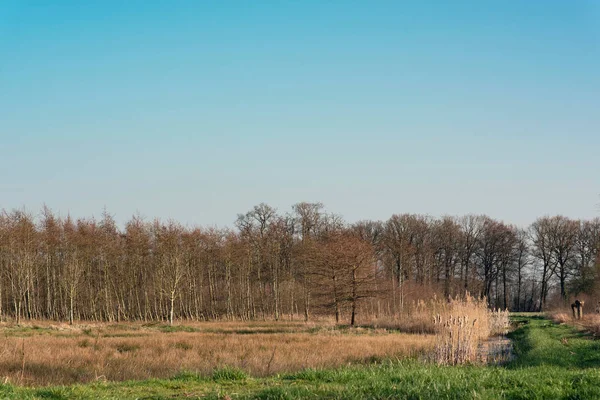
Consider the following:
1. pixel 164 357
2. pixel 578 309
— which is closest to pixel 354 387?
pixel 164 357

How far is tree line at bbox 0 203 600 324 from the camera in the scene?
46.8 m

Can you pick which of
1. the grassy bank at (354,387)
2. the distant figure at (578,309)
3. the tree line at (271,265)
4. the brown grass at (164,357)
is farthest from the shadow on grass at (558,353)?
the tree line at (271,265)

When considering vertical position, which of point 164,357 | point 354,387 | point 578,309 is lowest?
point 578,309

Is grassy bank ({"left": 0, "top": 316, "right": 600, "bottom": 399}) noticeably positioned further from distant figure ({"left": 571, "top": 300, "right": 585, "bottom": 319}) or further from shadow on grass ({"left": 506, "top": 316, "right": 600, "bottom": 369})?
distant figure ({"left": 571, "top": 300, "right": 585, "bottom": 319})

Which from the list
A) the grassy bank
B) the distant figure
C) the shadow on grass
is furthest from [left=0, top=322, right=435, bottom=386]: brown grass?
the distant figure

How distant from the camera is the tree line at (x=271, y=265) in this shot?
4678cm

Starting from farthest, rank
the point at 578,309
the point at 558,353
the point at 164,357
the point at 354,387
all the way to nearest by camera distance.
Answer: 1. the point at 578,309
2. the point at 164,357
3. the point at 558,353
4. the point at 354,387

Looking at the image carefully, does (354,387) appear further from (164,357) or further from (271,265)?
(271,265)

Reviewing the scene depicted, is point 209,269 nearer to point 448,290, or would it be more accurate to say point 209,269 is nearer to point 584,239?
point 448,290

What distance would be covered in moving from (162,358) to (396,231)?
54.7 metres

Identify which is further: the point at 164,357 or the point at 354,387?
the point at 164,357

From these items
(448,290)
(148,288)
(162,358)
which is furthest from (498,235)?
(162,358)

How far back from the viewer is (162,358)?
17953 millimetres

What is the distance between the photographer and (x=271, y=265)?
189 feet
